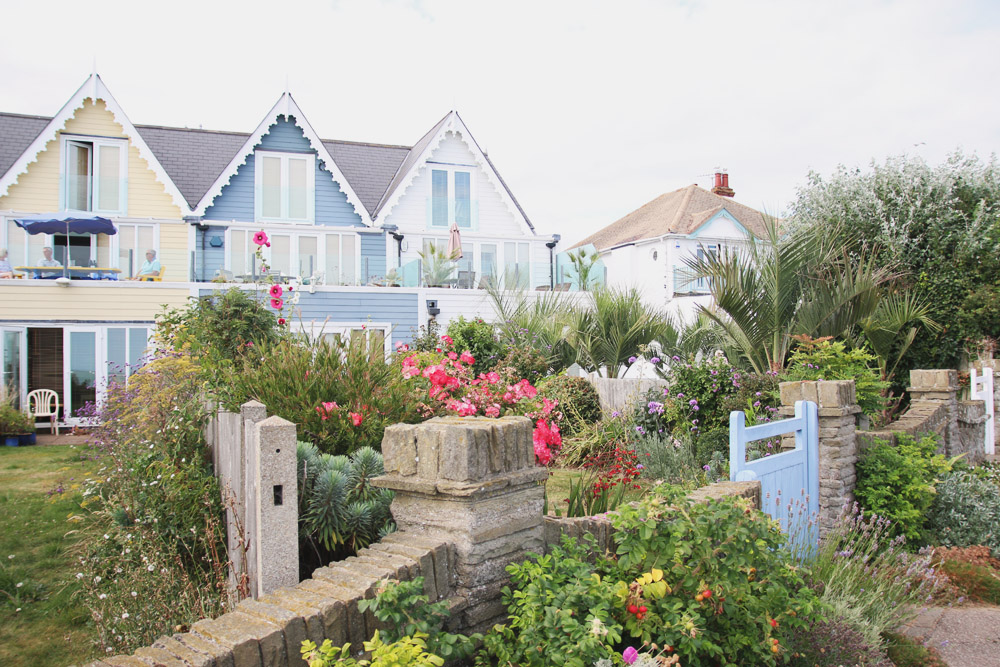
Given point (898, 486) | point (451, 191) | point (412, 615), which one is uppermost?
point (451, 191)

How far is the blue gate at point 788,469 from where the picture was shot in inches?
195

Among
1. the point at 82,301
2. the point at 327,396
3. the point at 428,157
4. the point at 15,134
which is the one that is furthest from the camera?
the point at 428,157

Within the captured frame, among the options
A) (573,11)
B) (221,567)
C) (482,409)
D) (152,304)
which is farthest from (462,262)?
(221,567)

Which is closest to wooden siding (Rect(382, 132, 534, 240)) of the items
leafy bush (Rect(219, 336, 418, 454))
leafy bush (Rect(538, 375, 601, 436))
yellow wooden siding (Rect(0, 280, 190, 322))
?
yellow wooden siding (Rect(0, 280, 190, 322))

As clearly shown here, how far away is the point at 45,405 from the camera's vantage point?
14.2m

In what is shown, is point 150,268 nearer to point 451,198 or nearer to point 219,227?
point 219,227

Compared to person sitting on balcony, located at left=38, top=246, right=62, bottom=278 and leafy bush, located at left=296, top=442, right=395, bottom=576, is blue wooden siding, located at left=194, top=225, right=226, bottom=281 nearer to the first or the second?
person sitting on balcony, located at left=38, top=246, right=62, bottom=278

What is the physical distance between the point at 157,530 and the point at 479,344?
24.9ft

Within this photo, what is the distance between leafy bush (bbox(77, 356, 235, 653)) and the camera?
140 inches

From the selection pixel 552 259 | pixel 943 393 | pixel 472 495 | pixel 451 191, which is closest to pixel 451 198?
pixel 451 191

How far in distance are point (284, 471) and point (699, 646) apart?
6.42 feet

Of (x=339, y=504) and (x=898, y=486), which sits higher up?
(x=339, y=504)

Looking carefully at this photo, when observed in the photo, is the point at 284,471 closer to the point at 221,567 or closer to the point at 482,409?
the point at 221,567

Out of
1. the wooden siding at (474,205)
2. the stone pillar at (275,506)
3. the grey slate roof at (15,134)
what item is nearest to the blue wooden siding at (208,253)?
the wooden siding at (474,205)
